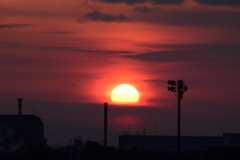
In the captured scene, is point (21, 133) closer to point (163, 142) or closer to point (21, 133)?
point (21, 133)

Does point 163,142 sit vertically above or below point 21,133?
below

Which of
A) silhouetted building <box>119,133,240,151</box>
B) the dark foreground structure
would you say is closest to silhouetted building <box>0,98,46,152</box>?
the dark foreground structure

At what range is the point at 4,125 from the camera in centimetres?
9400

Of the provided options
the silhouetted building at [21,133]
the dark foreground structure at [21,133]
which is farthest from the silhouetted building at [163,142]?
the dark foreground structure at [21,133]

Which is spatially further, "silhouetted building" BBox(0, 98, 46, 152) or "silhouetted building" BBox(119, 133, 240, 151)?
"silhouetted building" BBox(119, 133, 240, 151)

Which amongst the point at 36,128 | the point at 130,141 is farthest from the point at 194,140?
the point at 36,128

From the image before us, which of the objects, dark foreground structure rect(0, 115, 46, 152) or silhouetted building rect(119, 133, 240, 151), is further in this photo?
silhouetted building rect(119, 133, 240, 151)

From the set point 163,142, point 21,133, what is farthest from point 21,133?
point 163,142

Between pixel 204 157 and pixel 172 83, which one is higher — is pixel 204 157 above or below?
below

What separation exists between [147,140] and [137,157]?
4430cm

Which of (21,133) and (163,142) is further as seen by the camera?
(163,142)

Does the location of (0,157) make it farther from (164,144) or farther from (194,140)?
(194,140)

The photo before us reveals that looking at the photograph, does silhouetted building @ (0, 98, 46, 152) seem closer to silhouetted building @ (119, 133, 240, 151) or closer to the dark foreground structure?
the dark foreground structure

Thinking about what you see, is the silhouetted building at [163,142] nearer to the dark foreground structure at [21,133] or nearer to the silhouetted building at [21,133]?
the silhouetted building at [21,133]
